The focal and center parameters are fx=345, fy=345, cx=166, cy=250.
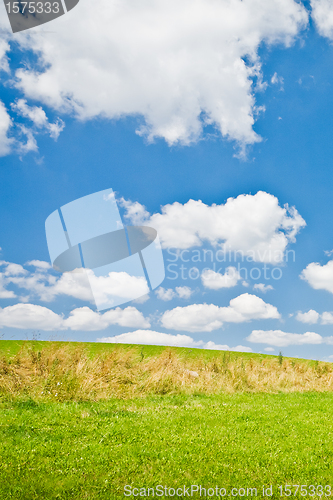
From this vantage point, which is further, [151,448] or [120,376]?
[120,376]

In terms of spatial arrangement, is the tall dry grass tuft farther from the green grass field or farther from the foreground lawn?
the foreground lawn

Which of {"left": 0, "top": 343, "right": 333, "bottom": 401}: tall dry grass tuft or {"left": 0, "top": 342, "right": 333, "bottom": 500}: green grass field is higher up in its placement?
{"left": 0, "top": 343, "right": 333, "bottom": 401}: tall dry grass tuft

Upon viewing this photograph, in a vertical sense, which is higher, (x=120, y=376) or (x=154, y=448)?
(x=120, y=376)

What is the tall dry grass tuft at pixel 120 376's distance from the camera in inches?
519

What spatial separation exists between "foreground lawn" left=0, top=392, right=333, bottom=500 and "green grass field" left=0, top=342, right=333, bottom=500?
20 mm

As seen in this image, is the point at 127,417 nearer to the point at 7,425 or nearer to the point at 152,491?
the point at 7,425

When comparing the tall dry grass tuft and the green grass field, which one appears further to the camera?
the tall dry grass tuft

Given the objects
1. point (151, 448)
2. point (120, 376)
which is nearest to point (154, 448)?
point (151, 448)

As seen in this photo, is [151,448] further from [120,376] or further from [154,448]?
[120,376]

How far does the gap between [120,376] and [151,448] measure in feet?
24.7

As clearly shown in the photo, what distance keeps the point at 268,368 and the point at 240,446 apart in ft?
46.9

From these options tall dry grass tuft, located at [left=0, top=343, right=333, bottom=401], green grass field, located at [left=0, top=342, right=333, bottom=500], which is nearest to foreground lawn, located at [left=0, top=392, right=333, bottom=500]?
green grass field, located at [left=0, top=342, right=333, bottom=500]

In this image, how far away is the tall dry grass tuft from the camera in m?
13.2

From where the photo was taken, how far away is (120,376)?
14.8 m
